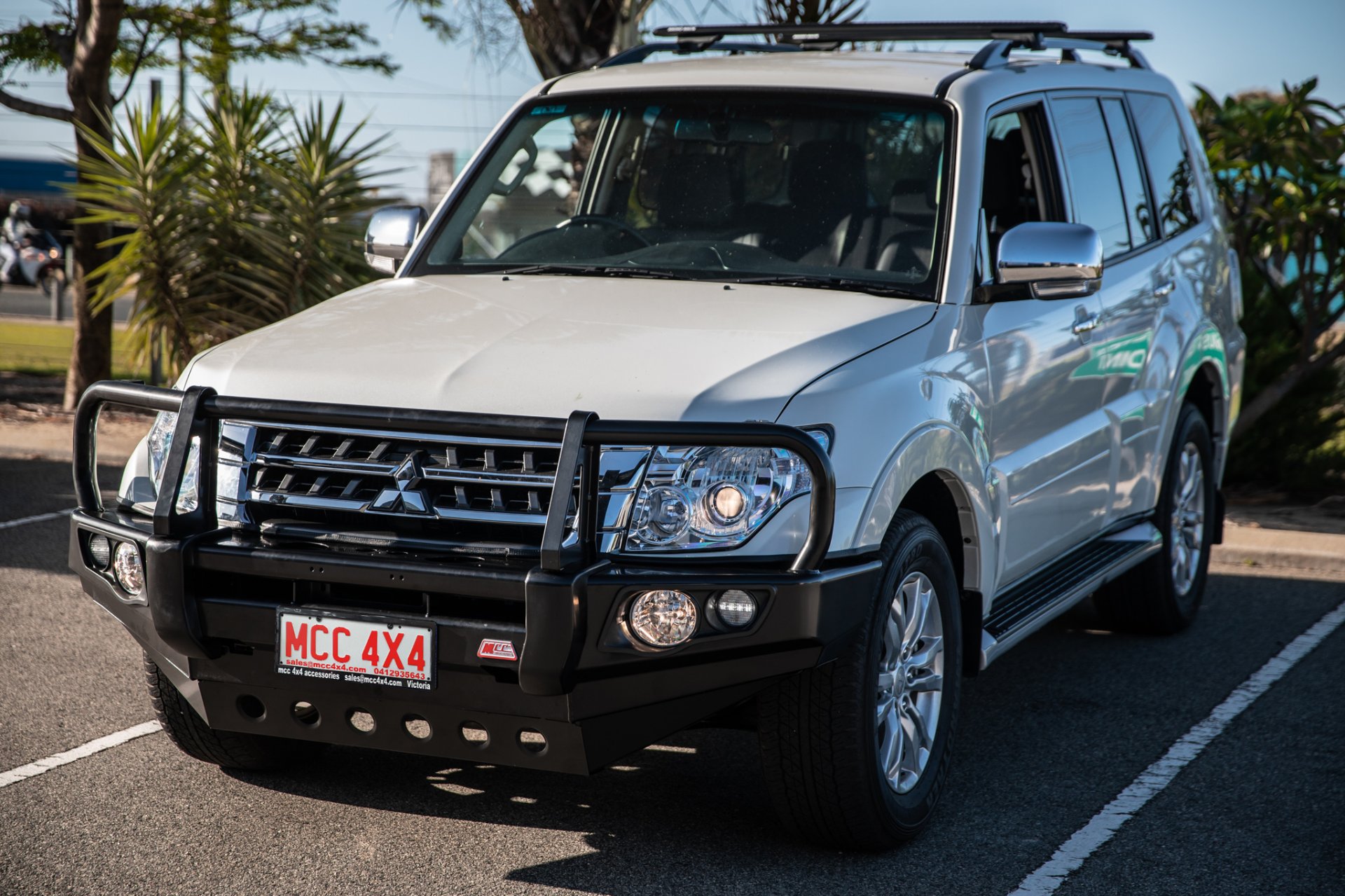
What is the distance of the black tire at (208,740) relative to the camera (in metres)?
3.92

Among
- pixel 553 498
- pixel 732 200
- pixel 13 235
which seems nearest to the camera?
pixel 553 498

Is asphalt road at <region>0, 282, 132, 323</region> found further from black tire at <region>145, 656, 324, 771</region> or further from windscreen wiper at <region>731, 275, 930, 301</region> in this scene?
windscreen wiper at <region>731, 275, 930, 301</region>

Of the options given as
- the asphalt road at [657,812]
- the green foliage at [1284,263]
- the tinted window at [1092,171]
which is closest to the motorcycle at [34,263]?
the green foliage at [1284,263]

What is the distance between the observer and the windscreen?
168 inches

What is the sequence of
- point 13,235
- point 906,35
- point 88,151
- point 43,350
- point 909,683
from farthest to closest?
point 13,235 → point 43,350 → point 88,151 → point 906,35 → point 909,683

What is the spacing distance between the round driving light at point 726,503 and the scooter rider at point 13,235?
27.3 m

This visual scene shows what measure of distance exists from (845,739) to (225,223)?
25.6 feet

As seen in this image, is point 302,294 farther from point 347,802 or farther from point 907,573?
point 907,573

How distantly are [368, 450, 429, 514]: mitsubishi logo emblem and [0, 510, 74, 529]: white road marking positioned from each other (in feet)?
15.8

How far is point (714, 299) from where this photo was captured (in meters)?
3.97

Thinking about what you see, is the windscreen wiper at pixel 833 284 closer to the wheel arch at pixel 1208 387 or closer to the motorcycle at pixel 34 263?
the wheel arch at pixel 1208 387

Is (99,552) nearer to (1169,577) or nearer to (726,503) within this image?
(726,503)

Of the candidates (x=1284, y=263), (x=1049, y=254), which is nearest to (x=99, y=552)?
(x=1049, y=254)

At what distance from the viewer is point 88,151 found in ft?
36.6
